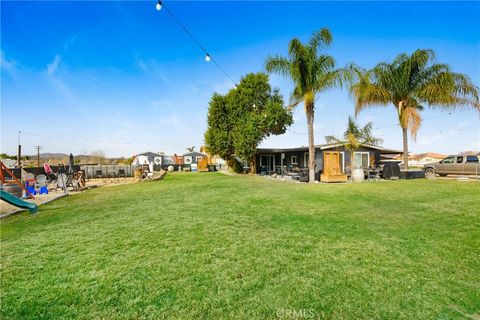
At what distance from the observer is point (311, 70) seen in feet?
49.4

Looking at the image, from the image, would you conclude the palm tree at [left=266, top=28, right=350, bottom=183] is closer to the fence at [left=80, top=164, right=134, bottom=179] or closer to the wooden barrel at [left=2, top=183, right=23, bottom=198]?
the wooden barrel at [left=2, top=183, right=23, bottom=198]

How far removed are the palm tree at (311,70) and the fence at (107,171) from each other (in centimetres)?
1743

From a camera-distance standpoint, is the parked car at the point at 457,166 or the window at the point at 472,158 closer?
the parked car at the point at 457,166

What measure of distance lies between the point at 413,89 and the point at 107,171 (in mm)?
26367

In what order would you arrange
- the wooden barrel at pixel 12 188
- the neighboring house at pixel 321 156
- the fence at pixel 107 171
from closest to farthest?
the wooden barrel at pixel 12 188 → the neighboring house at pixel 321 156 → the fence at pixel 107 171

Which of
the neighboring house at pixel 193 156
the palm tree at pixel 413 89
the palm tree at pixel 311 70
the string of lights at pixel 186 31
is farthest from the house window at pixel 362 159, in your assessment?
the neighboring house at pixel 193 156

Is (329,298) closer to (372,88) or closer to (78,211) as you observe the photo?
(78,211)

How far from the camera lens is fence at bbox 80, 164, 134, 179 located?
23275 millimetres

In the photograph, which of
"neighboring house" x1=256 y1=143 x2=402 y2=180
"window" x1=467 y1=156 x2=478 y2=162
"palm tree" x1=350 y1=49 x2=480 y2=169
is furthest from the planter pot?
"window" x1=467 y1=156 x2=478 y2=162

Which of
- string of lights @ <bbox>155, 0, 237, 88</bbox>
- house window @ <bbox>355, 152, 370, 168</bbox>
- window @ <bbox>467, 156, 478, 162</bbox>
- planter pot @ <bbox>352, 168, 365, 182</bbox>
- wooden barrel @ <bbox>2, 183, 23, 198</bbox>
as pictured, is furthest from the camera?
house window @ <bbox>355, 152, 370, 168</bbox>

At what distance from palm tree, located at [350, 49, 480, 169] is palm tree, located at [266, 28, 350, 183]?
2140 mm

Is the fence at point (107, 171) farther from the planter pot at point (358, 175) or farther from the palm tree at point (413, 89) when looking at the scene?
the palm tree at point (413, 89)

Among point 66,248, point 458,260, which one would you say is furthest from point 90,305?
point 458,260

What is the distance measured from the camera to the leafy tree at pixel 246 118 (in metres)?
23.9
